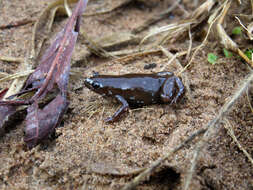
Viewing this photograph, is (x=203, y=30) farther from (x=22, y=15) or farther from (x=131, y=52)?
(x=22, y=15)

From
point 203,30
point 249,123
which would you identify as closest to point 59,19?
point 203,30

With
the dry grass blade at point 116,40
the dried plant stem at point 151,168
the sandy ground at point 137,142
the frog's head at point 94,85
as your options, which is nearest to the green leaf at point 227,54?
the sandy ground at point 137,142

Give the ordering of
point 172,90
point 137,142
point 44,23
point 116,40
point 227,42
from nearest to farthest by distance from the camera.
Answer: point 137,142, point 172,90, point 227,42, point 116,40, point 44,23

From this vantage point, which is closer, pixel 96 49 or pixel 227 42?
pixel 227 42

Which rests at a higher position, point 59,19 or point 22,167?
point 59,19

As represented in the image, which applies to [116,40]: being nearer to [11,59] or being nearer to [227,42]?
[11,59]

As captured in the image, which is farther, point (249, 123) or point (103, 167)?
point (249, 123)

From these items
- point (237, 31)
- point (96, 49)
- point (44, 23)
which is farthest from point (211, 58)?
point (44, 23)
